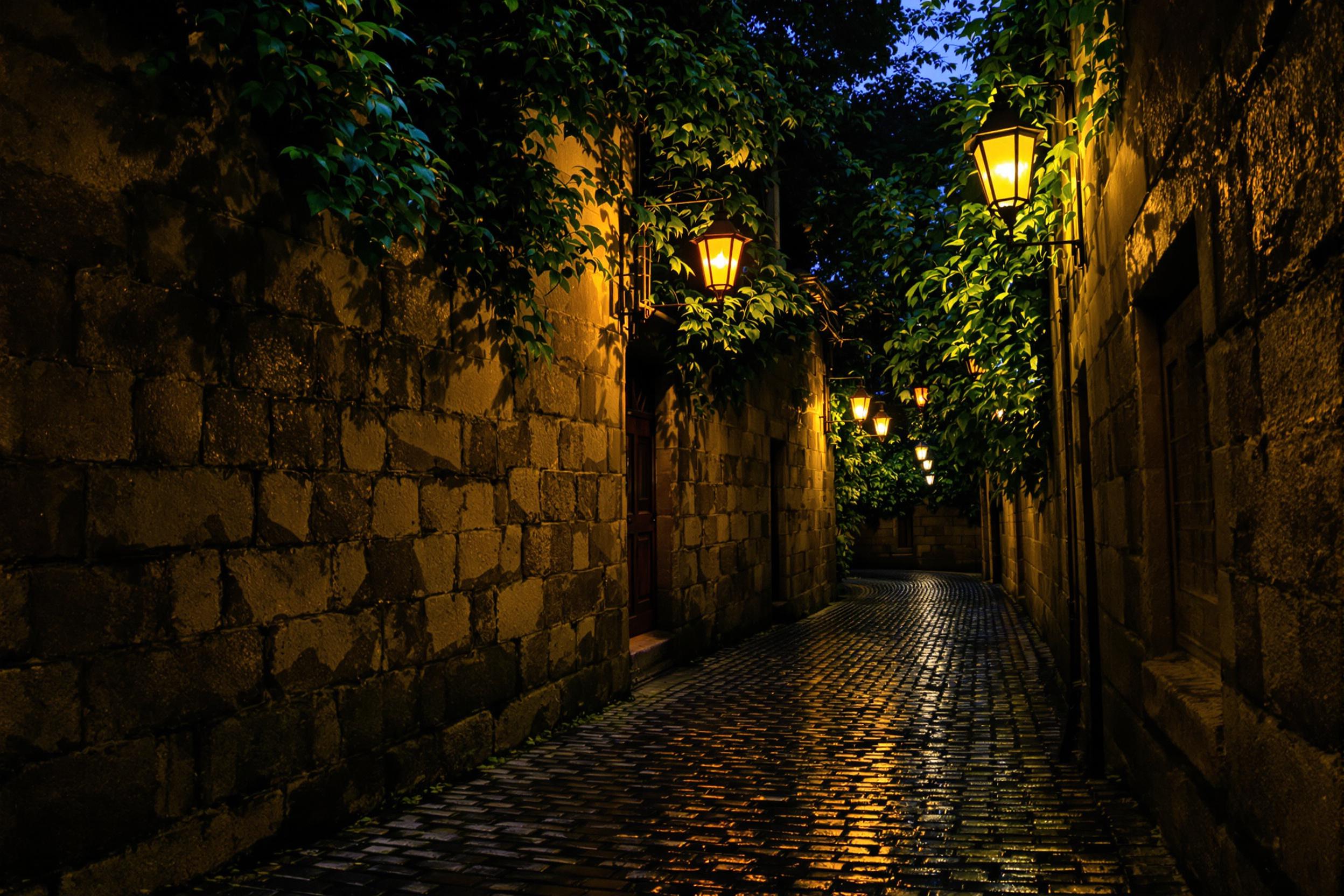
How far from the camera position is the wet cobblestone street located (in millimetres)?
3412

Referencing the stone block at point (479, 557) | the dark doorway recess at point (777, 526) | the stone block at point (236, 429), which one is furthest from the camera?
the dark doorway recess at point (777, 526)

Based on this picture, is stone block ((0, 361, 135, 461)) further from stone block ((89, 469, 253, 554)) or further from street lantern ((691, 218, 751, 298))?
street lantern ((691, 218, 751, 298))

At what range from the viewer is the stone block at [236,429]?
353 cm

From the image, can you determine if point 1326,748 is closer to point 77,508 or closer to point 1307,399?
point 1307,399

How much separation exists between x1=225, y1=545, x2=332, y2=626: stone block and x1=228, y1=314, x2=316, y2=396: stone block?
64 cm

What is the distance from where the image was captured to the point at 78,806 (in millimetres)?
2967

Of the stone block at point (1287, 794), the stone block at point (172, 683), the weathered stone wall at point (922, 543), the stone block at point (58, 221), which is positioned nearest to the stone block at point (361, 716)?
the stone block at point (172, 683)

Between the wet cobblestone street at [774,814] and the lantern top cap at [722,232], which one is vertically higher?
the lantern top cap at [722,232]

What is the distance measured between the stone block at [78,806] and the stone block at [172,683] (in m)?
0.08

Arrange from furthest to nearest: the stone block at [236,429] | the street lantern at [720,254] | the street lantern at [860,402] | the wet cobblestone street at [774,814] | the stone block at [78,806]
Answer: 1. the street lantern at [860,402]
2. the street lantern at [720,254]
3. the stone block at [236,429]
4. the wet cobblestone street at [774,814]
5. the stone block at [78,806]

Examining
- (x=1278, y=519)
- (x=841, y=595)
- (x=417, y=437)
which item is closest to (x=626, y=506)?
(x=417, y=437)

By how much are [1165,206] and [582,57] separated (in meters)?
Answer: 3.35

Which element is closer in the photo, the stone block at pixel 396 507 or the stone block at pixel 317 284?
the stone block at pixel 317 284

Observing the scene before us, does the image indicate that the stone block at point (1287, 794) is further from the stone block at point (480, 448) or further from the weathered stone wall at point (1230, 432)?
the stone block at point (480, 448)
